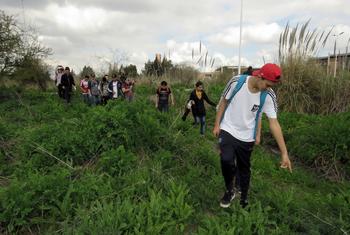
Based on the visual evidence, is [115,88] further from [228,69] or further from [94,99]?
[228,69]

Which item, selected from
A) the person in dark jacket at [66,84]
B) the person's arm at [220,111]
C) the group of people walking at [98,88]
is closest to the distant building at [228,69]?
the group of people walking at [98,88]

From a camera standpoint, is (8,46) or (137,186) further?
(8,46)

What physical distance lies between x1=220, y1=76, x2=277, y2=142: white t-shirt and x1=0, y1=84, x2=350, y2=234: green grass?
93 cm

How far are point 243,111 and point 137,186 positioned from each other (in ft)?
5.65

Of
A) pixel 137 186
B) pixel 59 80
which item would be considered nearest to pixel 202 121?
pixel 137 186

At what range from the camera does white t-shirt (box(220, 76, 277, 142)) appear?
144 inches

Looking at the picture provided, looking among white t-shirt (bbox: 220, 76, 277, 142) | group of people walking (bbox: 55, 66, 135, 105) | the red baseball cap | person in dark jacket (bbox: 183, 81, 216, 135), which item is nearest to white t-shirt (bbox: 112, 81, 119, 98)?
group of people walking (bbox: 55, 66, 135, 105)

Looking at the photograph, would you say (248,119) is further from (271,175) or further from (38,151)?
(38,151)

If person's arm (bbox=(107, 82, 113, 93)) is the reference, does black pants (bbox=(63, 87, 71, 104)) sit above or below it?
below

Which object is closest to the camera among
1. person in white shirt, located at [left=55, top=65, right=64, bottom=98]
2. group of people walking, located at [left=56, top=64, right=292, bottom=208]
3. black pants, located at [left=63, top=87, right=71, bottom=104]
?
group of people walking, located at [left=56, top=64, right=292, bottom=208]

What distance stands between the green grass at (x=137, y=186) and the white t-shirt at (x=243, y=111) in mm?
928

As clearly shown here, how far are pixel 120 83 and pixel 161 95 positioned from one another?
9.35ft

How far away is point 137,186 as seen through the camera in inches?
172

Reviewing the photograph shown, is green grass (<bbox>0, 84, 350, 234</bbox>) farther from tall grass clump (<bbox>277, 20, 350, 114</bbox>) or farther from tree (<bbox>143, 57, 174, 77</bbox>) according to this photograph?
tree (<bbox>143, 57, 174, 77</bbox>)
